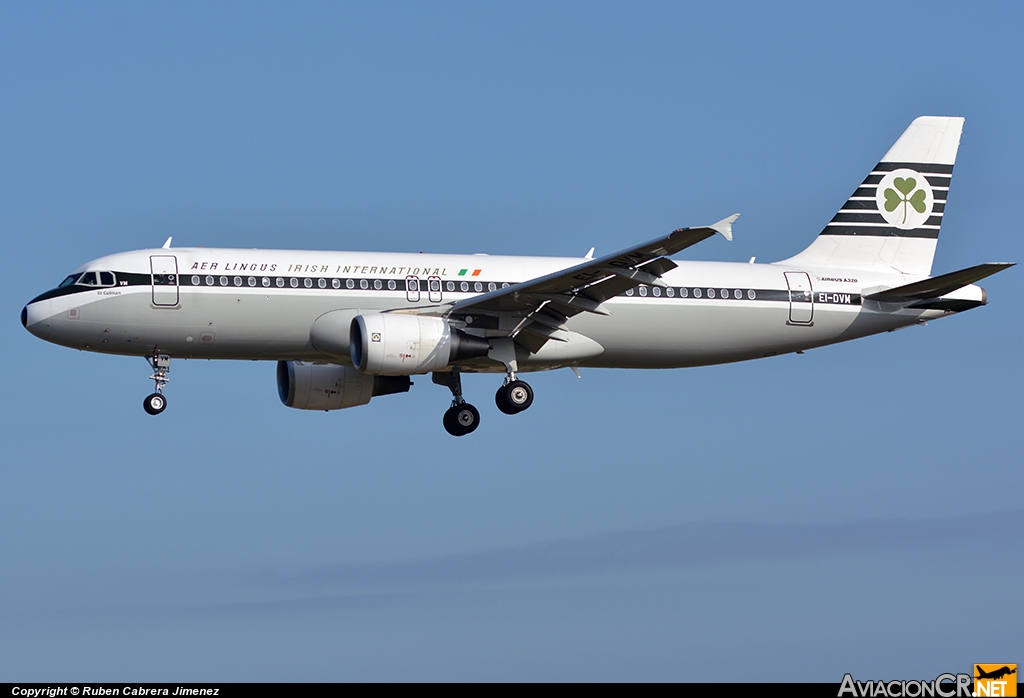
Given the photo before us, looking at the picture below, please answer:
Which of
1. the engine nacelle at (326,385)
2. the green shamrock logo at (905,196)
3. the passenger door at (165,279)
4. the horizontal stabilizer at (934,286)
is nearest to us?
the passenger door at (165,279)

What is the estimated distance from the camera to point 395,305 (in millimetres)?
38781

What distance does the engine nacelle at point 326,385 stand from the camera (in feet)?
141

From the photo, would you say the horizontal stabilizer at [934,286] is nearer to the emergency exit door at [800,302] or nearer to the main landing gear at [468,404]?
the emergency exit door at [800,302]

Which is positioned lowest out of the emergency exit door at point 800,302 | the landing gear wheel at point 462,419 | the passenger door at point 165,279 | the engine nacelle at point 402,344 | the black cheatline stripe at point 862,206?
the landing gear wheel at point 462,419

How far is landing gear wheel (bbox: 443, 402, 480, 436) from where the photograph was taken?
4144cm

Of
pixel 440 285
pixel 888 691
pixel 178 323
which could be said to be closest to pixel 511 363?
pixel 440 285

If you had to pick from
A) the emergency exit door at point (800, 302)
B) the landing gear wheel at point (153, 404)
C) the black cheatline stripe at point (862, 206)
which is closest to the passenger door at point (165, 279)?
the landing gear wheel at point (153, 404)

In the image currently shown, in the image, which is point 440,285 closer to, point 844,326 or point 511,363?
point 511,363

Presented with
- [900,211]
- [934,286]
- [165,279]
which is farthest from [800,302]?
[165,279]

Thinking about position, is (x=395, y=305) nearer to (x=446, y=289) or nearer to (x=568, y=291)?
(x=446, y=289)

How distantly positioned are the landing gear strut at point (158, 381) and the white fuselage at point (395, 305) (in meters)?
0.41

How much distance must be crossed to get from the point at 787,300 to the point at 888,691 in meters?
16.7

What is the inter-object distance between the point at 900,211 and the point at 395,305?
15922mm

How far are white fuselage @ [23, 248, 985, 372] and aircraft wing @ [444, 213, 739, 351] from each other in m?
1.07
